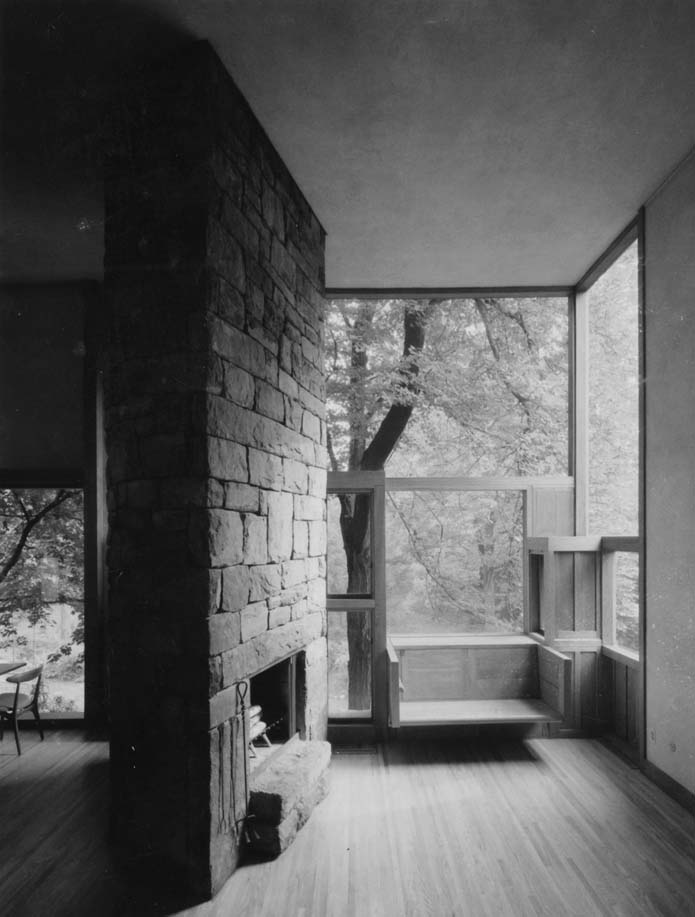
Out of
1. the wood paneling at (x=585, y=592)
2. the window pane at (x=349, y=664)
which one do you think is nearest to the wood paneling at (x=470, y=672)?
the window pane at (x=349, y=664)

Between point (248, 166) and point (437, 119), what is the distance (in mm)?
985

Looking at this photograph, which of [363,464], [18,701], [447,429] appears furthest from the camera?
[363,464]

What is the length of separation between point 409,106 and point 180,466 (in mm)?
2072

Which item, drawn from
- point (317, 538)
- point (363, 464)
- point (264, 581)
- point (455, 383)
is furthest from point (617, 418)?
point (264, 581)

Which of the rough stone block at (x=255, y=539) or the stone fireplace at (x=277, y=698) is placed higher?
the rough stone block at (x=255, y=539)

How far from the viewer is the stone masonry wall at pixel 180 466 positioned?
262cm

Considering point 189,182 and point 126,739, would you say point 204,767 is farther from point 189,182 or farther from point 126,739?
point 189,182

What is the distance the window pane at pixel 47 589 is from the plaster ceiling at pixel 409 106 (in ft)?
6.58

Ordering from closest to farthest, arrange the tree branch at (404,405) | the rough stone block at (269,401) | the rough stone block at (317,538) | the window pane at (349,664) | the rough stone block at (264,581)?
the rough stone block at (264,581) → the rough stone block at (269,401) → the rough stone block at (317,538) → the window pane at (349,664) → the tree branch at (404,405)

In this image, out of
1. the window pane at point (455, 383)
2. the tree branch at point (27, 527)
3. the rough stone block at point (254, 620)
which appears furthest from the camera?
the window pane at point (455, 383)

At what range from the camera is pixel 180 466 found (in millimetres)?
2646

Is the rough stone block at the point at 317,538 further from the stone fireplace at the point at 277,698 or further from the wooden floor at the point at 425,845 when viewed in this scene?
the wooden floor at the point at 425,845

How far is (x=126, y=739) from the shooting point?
2723mm

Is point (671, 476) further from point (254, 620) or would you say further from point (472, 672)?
point (254, 620)
